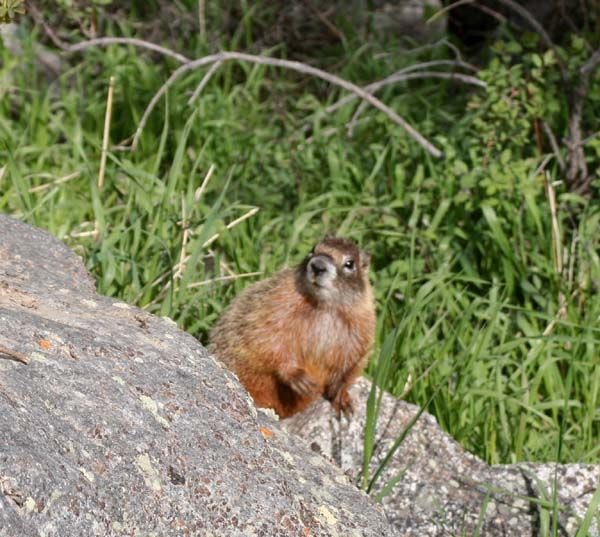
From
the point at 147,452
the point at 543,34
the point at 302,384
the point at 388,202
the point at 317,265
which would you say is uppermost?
the point at 543,34

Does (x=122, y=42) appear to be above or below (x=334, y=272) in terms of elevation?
above

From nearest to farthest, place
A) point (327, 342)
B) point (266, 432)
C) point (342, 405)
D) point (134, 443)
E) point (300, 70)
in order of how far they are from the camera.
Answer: point (134, 443) → point (266, 432) → point (342, 405) → point (327, 342) → point (300, 70)

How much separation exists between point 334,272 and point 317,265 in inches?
2.6

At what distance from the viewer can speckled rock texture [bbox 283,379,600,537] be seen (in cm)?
346

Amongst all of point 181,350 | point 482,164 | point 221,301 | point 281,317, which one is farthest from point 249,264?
point 181,350

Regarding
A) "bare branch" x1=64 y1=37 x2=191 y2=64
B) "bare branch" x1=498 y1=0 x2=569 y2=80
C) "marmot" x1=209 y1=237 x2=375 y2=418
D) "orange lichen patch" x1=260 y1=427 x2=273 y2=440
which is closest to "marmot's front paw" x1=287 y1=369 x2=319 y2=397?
"marmot" x1=209 y1=237 x2=375 y2=418

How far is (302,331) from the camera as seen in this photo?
4262mm

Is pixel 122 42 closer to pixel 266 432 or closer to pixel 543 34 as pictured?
pixel 543 34

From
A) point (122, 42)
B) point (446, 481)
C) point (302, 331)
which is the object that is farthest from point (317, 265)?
point (122, 42)

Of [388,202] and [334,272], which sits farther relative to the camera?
[388,202]

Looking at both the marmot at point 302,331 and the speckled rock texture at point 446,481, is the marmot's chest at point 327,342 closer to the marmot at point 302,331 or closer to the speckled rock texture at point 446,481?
the marmot at point 302,331

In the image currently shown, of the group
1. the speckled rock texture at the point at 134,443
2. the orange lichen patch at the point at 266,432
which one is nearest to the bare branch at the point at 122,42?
the speckled rock texture at the point at 134,443

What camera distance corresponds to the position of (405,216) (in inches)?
203

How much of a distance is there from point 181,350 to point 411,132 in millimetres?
2458
